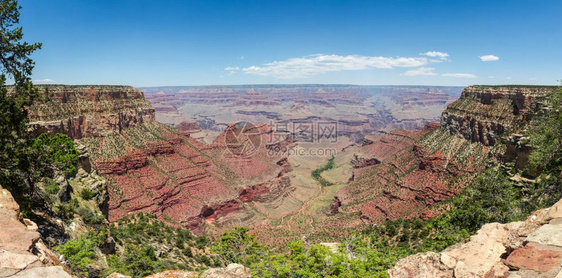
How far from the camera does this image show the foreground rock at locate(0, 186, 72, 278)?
33.2ft

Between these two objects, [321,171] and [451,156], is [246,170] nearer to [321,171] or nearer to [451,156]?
[321,171]

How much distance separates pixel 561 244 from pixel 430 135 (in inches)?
3628

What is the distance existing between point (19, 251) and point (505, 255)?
66.9 ft

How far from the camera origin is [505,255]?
1368cm

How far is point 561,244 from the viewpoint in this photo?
11648 millimetres

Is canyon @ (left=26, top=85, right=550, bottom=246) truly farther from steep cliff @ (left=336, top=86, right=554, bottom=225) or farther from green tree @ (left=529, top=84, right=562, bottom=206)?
green tree @ (left=529, top=84, right=562, bottom=206)

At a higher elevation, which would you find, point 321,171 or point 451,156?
point 451,156

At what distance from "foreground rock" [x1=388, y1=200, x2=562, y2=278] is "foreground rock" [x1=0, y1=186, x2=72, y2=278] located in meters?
16.5

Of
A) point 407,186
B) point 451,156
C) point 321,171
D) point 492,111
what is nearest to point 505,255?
point 407,186

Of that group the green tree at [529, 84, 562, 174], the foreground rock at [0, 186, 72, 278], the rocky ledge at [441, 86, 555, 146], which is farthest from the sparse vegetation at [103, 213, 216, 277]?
the rocky ledge at [441, 86, 555, 146]

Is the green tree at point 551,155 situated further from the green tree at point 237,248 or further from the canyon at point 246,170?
the green tree at point 237,248

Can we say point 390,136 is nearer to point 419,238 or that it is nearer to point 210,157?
point 210,157

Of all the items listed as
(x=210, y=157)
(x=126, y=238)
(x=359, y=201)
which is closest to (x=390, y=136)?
(x=359, y=201)

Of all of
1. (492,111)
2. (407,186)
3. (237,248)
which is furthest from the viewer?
(407,186)
